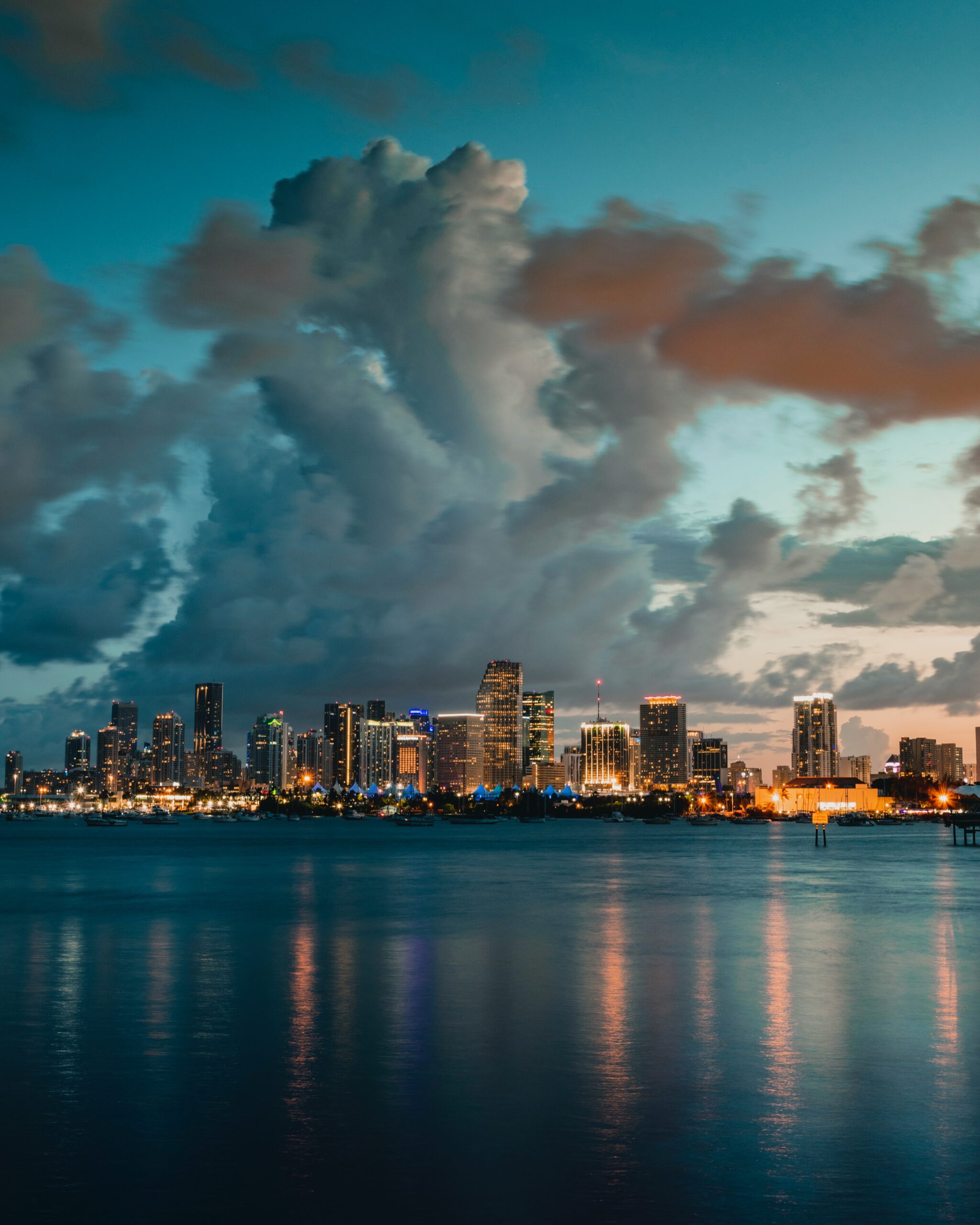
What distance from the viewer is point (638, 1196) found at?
18.8m

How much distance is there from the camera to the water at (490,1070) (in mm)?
19188

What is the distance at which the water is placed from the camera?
63.0 feet

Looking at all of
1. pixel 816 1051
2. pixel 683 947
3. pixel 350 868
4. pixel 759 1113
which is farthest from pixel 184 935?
pixel 350 868

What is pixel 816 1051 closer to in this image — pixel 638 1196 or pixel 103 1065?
pixel 638 1196

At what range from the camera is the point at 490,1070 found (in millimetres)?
28281

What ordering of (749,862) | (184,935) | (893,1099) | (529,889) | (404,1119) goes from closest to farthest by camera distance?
1. (404,1119)
2. (893,1099)
3. (184,935)
4. (529,889)
5. (749,862)

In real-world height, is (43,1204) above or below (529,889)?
above

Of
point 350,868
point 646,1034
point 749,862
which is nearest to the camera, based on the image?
point 646,1034

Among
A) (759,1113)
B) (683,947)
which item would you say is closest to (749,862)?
(683,947)

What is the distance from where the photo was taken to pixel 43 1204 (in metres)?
18.4

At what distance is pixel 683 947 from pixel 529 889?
42511 mm

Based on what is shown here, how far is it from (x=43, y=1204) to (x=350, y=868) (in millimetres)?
114100

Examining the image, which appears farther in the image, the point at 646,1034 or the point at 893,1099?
the point at 646,1034

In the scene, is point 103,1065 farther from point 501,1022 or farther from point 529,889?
point 529,889
